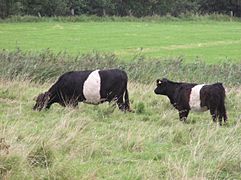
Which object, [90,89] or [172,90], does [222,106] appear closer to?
[172,90]

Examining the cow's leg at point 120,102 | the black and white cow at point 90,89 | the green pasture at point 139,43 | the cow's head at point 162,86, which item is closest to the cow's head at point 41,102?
the black and white cow at point 90,89

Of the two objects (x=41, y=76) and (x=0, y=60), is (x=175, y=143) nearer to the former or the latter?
(x=41, y=76)

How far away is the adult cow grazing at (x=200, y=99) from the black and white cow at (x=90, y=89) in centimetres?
114

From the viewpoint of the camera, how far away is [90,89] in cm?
1097

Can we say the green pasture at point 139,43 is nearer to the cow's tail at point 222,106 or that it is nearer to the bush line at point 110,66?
the bush line at point 110,66

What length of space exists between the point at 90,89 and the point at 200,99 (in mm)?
2340

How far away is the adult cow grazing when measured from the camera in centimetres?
1020

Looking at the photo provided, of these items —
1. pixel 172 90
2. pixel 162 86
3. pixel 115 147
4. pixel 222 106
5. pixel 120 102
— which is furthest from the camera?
pixel 162 86

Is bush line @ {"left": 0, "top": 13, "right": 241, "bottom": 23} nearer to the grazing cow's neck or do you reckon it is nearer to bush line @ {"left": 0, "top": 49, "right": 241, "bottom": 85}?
bush line @ {"left": 0, "top": 49, "right": 241, "bottom": 85}

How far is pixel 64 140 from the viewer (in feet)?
22.9

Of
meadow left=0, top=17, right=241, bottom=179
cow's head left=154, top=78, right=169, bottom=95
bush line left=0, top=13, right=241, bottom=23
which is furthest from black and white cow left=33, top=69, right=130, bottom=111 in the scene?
bush line left=0, top=13, right=241, bottom=23

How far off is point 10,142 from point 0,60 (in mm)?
8820

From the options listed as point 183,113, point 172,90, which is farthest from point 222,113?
point 172,90

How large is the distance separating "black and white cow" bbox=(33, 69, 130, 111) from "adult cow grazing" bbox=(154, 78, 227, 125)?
114 centimetres
